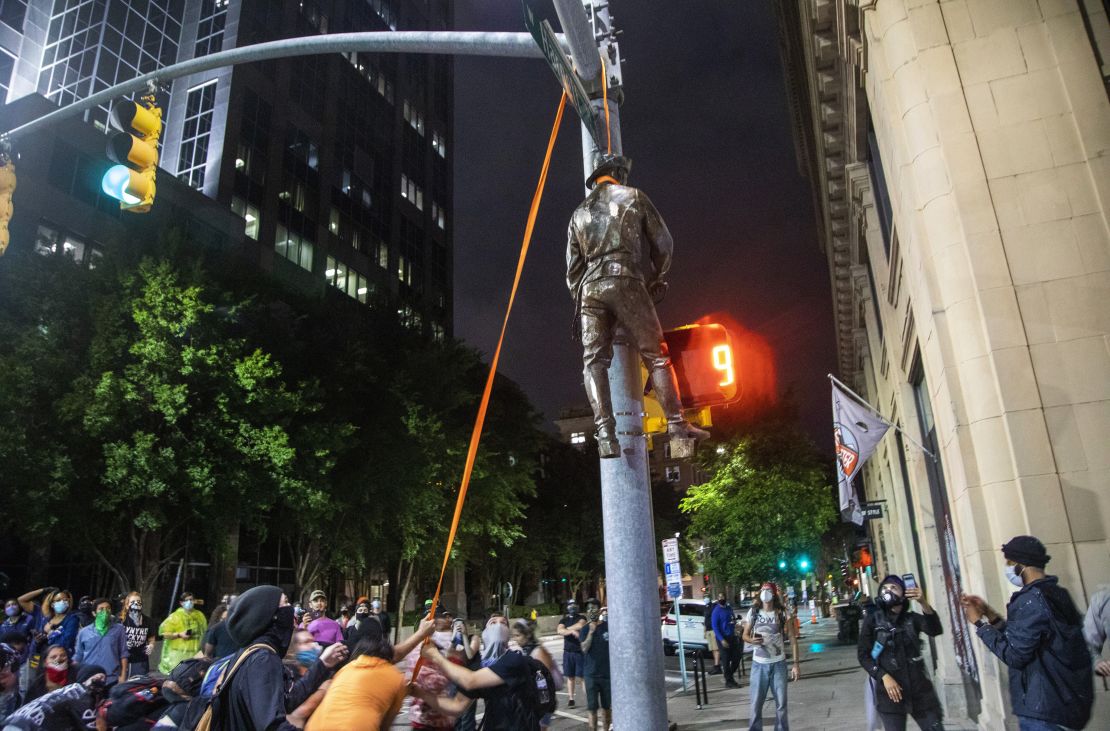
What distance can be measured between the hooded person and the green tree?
28.3m

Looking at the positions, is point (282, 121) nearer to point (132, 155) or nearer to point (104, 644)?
point (104, 644)

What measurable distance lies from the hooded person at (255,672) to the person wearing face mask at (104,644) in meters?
8.30

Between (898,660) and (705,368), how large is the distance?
4.39m

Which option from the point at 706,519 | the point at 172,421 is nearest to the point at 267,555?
the point at 172,421

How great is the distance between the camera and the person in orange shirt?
4129 millimetres

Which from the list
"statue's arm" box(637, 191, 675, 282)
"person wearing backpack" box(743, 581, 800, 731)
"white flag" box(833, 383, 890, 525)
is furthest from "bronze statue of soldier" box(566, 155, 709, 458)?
"white flag" box(833, 383, 890, 525)

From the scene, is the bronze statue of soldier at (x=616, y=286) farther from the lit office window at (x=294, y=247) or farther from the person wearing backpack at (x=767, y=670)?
the lit office window at (x=294, y=247)

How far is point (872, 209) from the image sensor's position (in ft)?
46.3

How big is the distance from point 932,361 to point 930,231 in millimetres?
1817

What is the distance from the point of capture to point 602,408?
3.60 m

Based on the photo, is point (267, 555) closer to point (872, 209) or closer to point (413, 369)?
point (413, 369)

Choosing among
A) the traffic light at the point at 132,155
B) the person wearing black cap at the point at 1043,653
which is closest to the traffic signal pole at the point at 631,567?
the person wearing black cap at the point at 1043,653

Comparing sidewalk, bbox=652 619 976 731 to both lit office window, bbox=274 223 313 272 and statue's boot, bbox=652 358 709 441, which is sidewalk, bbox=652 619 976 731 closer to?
statue's boot, bbox=652 358 709 441

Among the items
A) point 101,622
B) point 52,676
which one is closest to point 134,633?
point 101,622
